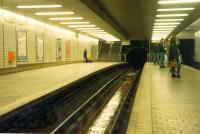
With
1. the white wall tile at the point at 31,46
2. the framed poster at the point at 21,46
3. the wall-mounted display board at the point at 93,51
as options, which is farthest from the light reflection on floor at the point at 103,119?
the wall-mounted display board at the point at 93,51

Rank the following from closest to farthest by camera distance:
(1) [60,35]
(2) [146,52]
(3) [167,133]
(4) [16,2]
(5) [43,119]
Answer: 1. (3) [167,133]
2. (5) [43,119]
3. (4) [16,2]
4. (1) [60,35]
5. (2) [146,52]

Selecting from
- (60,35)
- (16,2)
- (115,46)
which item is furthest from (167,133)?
(115,46)

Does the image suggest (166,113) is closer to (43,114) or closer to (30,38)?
(43,114)

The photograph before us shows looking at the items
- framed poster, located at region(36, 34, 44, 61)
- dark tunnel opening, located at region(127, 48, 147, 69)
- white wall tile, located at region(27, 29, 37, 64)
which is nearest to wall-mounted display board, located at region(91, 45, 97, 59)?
dark tunnel opening, located at region(127, 48, 147, 69)

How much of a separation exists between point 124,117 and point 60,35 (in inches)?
630

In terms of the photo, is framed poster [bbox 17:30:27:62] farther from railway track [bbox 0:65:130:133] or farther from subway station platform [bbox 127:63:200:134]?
subway station platform [bbox 127:63:200:134]

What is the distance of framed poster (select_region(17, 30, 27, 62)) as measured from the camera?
1599 cm

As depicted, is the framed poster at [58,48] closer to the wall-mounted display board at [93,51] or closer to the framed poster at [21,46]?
the framed poster at [21,46]

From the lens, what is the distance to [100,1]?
13727mm

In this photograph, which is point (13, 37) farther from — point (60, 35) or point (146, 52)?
point (146, 52)

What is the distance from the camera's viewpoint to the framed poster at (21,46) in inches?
629

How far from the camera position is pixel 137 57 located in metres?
38.8

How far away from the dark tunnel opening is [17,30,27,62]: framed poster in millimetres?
22724

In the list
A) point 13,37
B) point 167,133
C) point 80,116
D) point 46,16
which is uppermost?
point 46,16
